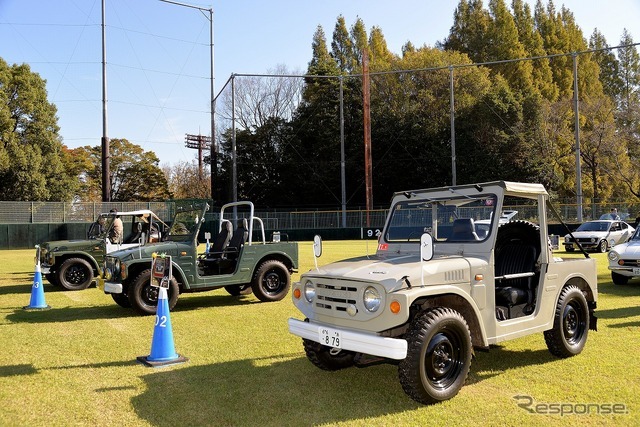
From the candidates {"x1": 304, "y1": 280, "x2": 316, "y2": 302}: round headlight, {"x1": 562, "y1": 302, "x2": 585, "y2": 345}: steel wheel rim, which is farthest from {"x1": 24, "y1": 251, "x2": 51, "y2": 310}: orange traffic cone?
{"x1": 562, "y1": 302, "x2": 585, "y2": 345}: steel wheel rim

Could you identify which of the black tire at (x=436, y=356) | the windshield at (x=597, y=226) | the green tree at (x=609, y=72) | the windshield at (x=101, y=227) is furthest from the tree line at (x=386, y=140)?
→ the black tire at (x=436, y=356)

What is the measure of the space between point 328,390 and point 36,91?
44.1 metres

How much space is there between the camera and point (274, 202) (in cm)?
4894

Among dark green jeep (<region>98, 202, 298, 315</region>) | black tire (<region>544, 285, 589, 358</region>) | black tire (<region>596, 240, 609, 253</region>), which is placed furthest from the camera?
black tire (<region>596, 240, 609, 253</region>)

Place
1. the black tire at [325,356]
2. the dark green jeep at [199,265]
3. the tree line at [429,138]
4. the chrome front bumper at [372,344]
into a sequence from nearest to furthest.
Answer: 1. the chrome front bumper at [372,344]
2. the black tire at [325,356]
3. the dark green jeep at [199,265]
4. the tree line at [429,138]

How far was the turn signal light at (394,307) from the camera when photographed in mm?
4384

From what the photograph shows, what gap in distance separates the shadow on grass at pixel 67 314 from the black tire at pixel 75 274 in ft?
9.15

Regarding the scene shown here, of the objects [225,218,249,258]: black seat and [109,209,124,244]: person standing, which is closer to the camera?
[225,218,249,258]: black seat

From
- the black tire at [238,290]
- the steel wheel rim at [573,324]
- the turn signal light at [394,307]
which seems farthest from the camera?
the black tire at [238,290]

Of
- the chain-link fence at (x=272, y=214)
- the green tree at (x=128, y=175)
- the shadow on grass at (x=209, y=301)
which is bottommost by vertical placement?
the shadow on grass at (x=209, y=301)

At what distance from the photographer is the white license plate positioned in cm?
457

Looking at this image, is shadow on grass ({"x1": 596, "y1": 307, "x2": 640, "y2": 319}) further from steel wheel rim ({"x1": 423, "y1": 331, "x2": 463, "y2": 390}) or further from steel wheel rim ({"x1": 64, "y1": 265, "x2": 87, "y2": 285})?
steel wheel rim ({"x1": 64, "y1": 265, "x2": 87, "y2": 285})

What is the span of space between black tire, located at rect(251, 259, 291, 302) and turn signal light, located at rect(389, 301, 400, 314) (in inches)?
250

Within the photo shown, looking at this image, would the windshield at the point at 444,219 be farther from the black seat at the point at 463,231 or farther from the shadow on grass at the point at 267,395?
the shadow on grass at the point at 267,395
